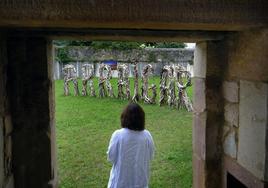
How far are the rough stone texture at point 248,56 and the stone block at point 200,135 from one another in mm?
447

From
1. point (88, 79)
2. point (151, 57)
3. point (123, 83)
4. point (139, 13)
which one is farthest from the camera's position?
point (151, 57)

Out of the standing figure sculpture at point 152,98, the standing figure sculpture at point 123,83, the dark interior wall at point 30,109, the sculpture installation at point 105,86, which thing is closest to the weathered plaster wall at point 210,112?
the dark interior wall at point 30,109

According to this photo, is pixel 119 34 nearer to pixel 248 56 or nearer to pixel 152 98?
pixel 248 56

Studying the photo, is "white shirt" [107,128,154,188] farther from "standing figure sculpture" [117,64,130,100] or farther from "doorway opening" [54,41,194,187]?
"standing figure sculpture" [117,64,130,100]

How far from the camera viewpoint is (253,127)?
1852mm

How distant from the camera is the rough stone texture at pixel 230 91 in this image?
2.14 m

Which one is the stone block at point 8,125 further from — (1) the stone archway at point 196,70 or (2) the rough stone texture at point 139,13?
(2) the rough stone texture at point 139,13

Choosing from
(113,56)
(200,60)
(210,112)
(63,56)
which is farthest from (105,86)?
(210,112)

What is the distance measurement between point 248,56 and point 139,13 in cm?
83

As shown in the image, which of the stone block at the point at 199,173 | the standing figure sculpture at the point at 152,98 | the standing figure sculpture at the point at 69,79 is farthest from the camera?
the standing figure sculpture at the point at 69,79

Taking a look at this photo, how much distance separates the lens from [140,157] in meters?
2.25

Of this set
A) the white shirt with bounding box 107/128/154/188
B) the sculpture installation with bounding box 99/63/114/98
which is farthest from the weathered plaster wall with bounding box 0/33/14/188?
the sculpture installation with bounding box 99/63/114/98

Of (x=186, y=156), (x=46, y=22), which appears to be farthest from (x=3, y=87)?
(x=186, y=156)

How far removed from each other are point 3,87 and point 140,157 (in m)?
1.06
